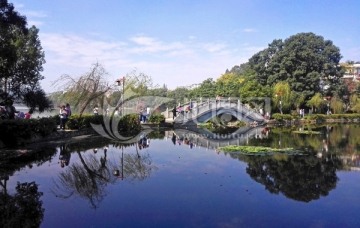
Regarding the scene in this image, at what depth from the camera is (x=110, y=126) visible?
20.7 meters

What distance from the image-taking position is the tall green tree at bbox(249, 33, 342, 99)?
140 ft

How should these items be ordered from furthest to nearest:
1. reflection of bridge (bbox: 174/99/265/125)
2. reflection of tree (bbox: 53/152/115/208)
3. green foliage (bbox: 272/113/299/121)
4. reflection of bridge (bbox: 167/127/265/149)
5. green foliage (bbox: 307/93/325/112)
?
green foliage (bbox: 307/93/325/112)
green foliage (bbox: 272/113/299/121)
reflection of bridge (bbox: 174/99/265/125)
reflection of bridge (bbox: 167/127/265/149)
reflection of tree (bbox: 53/152/115/208)

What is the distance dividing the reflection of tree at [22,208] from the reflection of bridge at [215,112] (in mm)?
21298

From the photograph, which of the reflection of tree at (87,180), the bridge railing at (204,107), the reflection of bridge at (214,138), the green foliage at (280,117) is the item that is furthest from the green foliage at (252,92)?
the reflection of tree at (87,180)

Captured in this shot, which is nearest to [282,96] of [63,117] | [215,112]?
[215,112]

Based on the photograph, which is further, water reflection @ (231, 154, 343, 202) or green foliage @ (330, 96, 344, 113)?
green foliage @ (330, 96, 344, 113)

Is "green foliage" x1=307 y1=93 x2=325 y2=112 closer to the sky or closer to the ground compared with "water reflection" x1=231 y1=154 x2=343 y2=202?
→ closer to the sky

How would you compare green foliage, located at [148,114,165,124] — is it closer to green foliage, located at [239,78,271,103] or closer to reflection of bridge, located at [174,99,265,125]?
reflection of bridge, located at [174,99,265,125]

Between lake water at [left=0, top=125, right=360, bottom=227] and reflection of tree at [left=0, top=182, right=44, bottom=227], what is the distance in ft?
0.06

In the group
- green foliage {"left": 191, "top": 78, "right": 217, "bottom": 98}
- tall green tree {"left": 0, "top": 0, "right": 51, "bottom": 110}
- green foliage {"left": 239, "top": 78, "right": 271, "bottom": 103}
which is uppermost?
green foliage {"left": 191, "top": 78, "right": 217, "bottom": 98}

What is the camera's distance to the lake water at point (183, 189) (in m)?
5.95

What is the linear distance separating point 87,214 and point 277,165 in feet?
21.4

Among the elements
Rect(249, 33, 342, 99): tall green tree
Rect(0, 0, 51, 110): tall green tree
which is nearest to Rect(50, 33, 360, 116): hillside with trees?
Rect(249, 33, 342, 99): tall green tree

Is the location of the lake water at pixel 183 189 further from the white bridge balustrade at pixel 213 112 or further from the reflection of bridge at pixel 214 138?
the white bridge balustrade at pixel 213 112
